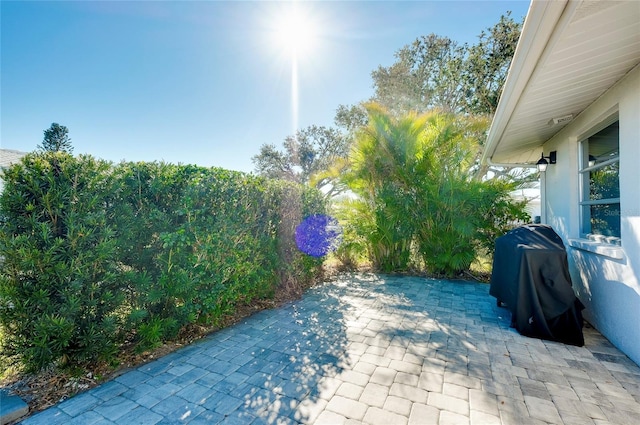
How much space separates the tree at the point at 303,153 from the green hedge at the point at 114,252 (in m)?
17.0

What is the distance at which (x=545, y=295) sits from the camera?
312 cm

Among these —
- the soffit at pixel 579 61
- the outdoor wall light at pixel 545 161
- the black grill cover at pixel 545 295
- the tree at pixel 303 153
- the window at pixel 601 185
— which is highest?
the tree at pixel 303 153

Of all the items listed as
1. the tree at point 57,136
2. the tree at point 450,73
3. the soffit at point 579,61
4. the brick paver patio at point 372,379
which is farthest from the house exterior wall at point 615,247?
the tree at point 57,136

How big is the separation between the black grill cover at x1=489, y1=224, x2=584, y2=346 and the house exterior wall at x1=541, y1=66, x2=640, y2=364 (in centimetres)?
34

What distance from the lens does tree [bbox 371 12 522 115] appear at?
9719 mm

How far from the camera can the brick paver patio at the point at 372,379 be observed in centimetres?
189

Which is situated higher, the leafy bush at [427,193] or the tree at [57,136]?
the tree at [57,136]

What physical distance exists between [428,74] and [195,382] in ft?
46.7

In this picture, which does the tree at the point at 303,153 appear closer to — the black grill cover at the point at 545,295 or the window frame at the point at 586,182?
the window frame at the point at 586,182

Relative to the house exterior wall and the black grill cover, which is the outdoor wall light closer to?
the house exterior wall

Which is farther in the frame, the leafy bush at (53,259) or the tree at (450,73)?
the tree at (450,73)

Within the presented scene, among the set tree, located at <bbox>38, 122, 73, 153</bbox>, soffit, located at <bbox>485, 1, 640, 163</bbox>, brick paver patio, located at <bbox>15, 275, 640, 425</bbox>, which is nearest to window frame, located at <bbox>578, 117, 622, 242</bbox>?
soffit, located at <bbox>485, 1, 640, 163</bbox>

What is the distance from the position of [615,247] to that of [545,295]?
2.77 feet

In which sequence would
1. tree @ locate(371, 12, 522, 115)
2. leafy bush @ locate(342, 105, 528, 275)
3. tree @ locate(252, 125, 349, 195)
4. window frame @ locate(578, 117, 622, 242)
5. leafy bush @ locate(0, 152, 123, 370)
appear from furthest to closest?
tree @ locate(252, 125, 349, 195)
tree @ locate(371, 12, 522, 115)
leafy bush @ locate(342, 105, 528, 275)
window frame @ locate(578, 117, 622, 242)
leafy bush @ locate(0, 152, 123, 370)
